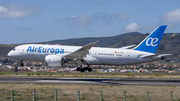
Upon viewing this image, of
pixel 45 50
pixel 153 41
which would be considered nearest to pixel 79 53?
pixel 45 50

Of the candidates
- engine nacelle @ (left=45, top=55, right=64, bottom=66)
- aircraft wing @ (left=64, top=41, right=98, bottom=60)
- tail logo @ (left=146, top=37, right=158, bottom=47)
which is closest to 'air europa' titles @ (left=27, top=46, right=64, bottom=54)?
aircraft wing @ (left=64, top=41, right=98, bottom=60)

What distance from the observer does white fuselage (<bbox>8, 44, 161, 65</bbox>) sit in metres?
47.4

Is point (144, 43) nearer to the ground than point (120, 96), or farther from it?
farther from it

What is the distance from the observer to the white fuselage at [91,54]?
47.4 meters

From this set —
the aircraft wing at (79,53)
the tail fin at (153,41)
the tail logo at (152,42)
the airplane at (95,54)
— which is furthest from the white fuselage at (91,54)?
the aircraft wing at (79,53)

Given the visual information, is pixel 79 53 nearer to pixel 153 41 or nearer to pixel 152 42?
pixel 152 42

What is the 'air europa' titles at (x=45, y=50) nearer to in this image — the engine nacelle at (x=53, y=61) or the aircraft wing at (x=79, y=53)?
the aircraft wing at (x=79, y=53)

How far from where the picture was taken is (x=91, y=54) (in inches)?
1898

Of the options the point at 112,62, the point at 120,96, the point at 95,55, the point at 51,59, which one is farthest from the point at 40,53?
the point at 120,96

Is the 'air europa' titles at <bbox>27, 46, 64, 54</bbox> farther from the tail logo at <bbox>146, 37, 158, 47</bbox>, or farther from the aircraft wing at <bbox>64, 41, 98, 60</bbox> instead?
the tail logo at <bbox>146, 37, 158, 47</bbox>

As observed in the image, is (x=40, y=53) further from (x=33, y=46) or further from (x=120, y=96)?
(x=120, y=96)

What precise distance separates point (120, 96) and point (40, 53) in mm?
26793

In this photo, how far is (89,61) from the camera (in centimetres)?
4812

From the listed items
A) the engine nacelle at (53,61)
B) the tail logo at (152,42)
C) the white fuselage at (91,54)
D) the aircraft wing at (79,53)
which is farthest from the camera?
the tail logo at (152,42)
